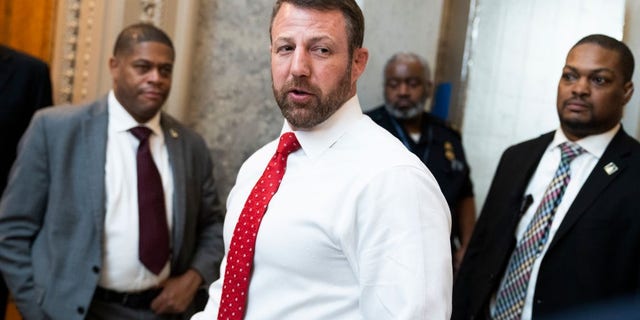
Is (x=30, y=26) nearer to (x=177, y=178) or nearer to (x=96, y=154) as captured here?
(x=96, y=154)

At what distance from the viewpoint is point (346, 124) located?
2090 millimetres

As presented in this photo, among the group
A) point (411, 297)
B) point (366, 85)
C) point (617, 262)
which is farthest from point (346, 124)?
point (366, 85)

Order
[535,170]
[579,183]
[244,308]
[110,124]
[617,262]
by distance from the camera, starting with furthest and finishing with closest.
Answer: [110,124], [535,170], [579,183], [617,262], [244,308]

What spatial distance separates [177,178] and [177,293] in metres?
0.44

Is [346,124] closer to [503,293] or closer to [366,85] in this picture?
[503,293]

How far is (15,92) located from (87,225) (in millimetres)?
857

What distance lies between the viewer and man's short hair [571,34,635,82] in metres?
2.90

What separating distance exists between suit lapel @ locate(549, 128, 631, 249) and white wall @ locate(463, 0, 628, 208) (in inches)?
27.7

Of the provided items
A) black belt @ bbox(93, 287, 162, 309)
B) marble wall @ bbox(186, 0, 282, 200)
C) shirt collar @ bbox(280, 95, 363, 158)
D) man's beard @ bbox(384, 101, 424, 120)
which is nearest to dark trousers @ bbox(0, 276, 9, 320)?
black belt @ bbox(93, 287, 162, 309)

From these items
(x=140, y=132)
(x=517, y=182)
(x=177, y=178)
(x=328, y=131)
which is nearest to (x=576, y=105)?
(x=517, y=182)

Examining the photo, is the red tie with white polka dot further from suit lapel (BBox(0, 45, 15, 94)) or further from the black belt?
suit lapel (BBox(0, 45, 15, 94))

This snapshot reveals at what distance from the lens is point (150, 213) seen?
319 centimetres

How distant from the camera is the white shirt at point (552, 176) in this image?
2846 mm

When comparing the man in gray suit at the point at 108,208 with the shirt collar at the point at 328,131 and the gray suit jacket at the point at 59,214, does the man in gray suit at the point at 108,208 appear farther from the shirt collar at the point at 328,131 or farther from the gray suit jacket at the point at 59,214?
the shirt collar at the point at 328,131
